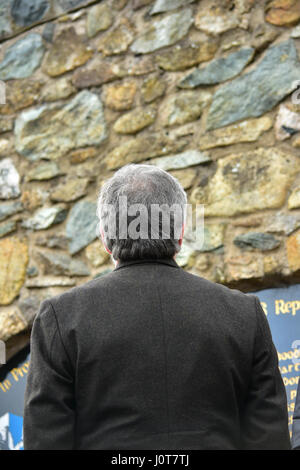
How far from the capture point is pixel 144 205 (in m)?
1.45

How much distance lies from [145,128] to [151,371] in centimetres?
183

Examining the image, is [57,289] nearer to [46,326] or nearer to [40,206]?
[40,206]

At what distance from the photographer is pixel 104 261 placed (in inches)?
115

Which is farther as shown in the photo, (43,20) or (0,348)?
(43,20)

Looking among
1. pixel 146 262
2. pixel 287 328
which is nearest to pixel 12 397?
pixel 287 328

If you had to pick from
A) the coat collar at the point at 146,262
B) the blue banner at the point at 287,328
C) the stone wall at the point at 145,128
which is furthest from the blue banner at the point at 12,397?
the coat collar at the point at 146,262

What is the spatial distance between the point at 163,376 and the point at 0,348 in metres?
1.99

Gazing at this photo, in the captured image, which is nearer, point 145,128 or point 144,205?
point 144,205

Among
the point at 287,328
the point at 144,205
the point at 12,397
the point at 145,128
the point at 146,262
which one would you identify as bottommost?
the point at 12,397

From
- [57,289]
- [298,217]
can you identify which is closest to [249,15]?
[298,217]

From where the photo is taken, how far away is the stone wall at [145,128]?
256cm

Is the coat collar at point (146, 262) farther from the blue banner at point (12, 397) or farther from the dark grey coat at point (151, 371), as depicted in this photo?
the blue banner at point (12, 397)

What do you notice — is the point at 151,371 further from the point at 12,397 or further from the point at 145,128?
the point at 12,397

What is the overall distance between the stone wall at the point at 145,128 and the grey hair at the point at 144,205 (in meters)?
1.10
